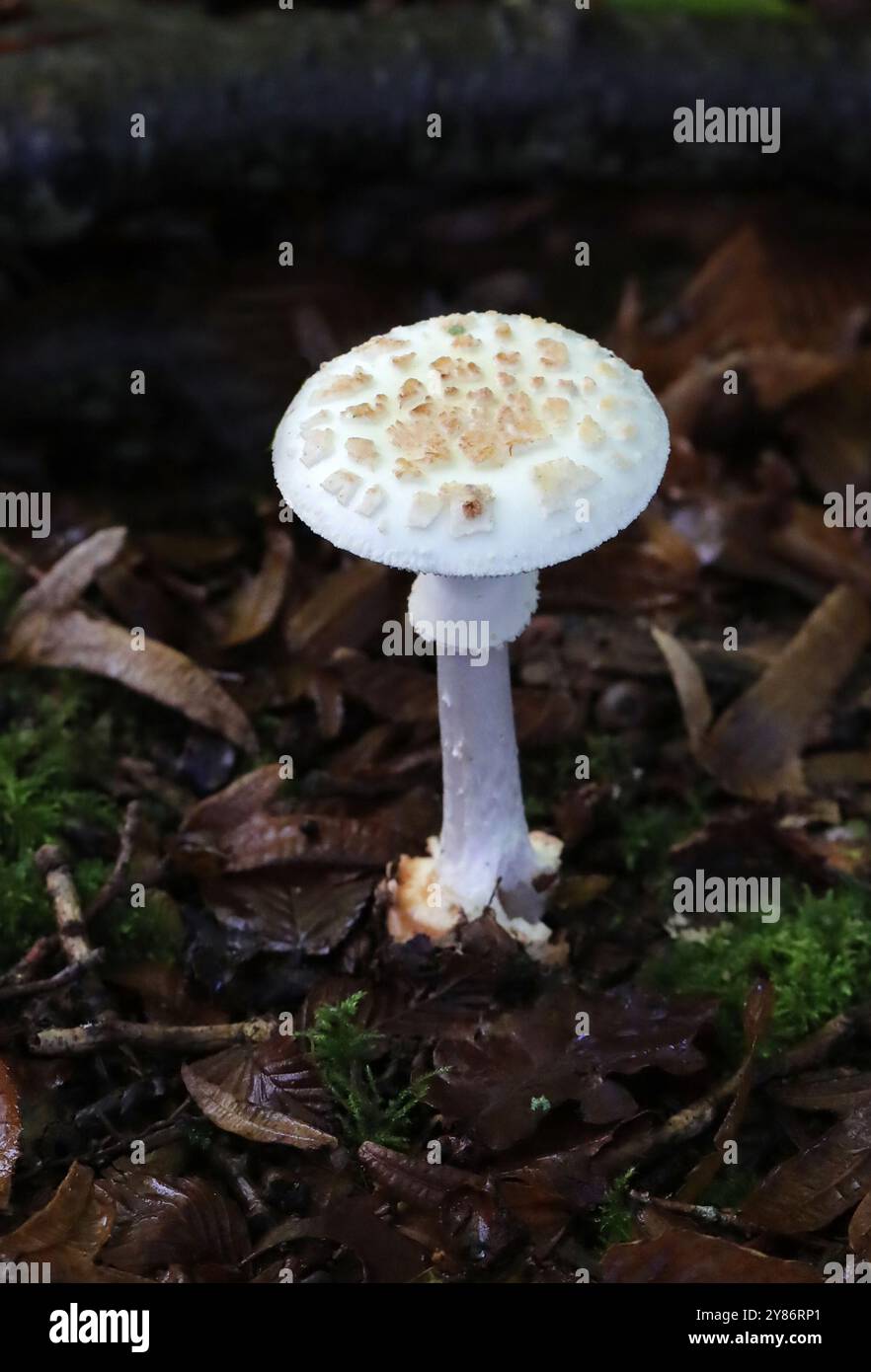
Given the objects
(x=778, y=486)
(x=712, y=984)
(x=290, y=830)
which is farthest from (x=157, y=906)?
(x=778, y=486)

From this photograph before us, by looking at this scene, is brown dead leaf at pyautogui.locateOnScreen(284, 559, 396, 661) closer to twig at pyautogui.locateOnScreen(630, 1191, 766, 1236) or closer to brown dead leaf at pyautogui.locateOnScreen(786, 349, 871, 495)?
brown dead leaf at pyautogui.locateOnScreen(786, 349, 871, 495)

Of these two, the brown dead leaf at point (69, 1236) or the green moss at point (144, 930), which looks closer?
the brown dead leaf at point (69, 1236)

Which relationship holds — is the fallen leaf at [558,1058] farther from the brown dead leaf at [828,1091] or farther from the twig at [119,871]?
the twig at [119,871]

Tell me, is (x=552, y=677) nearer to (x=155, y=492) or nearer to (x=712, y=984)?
(x=712, y=984)

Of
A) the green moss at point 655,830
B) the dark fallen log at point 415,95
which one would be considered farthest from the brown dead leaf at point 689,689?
the dark fallen log at point 415,95

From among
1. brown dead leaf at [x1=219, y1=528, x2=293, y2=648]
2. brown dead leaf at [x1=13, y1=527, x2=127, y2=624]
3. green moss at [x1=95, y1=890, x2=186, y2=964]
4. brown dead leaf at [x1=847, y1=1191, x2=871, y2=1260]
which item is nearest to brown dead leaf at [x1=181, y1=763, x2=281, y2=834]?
green moss at [x1=95, y1=890, x2=186, y2=964]
